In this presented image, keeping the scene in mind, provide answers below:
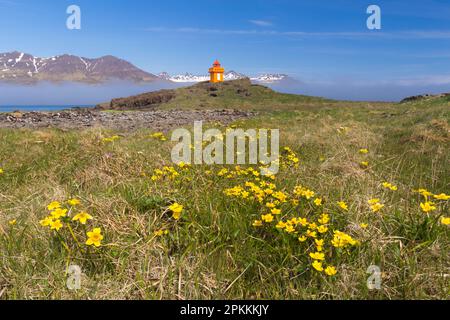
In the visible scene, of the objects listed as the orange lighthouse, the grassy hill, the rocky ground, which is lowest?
the rocky ground

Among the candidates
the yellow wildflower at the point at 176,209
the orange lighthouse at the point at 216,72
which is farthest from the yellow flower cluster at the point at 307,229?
the orange lighthouse at the point at 216,72

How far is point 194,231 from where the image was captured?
297 cm

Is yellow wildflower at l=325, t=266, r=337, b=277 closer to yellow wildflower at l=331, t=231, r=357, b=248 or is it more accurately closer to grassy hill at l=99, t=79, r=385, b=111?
yellow wildflower at l=331, t=231, r=357, b=248

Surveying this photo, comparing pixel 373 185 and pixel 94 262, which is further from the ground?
pixel 373 185

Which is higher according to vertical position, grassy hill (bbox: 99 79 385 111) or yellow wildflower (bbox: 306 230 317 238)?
grassy hill (bbox: 99 79 385 111)

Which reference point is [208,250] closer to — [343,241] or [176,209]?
[176,209]

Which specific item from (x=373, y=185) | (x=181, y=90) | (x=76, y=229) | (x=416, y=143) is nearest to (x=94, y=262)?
(x=76, y=229)

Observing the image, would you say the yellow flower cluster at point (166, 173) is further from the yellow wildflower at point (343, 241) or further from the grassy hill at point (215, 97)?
the grassy hill at point (215, 97)

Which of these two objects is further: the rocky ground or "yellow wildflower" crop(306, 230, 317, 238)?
the rocky ground

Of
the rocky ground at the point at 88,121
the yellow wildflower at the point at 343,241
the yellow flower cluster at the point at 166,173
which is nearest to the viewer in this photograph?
the yellow wildflower at the point at 343,241

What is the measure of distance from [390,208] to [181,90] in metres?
47.2

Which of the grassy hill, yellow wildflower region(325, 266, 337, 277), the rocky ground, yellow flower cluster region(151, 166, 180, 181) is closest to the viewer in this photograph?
yellow wildflower region(325, 266, 337, 277)

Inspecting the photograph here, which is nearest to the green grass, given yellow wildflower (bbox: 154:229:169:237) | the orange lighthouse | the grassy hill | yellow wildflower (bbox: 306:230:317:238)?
yellow wildflower (bbox: 154:229:169:237)
